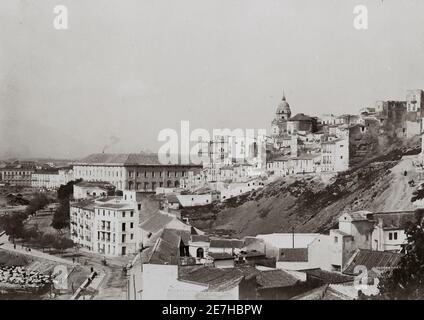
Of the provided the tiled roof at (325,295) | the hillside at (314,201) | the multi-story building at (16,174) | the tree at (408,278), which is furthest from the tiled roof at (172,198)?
the tree at (408,278)

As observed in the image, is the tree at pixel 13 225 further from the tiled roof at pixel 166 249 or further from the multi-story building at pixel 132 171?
the tiled roof at pixel 166 249

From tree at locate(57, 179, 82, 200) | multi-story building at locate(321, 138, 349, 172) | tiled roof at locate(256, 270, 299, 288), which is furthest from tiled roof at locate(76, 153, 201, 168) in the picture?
multi-story building at locate(321, 138, 349, 172)

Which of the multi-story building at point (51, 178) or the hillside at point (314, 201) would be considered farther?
the hillside at point (314, 201)

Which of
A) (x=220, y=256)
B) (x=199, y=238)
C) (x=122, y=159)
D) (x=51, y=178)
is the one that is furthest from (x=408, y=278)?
(x=51, y=178)
